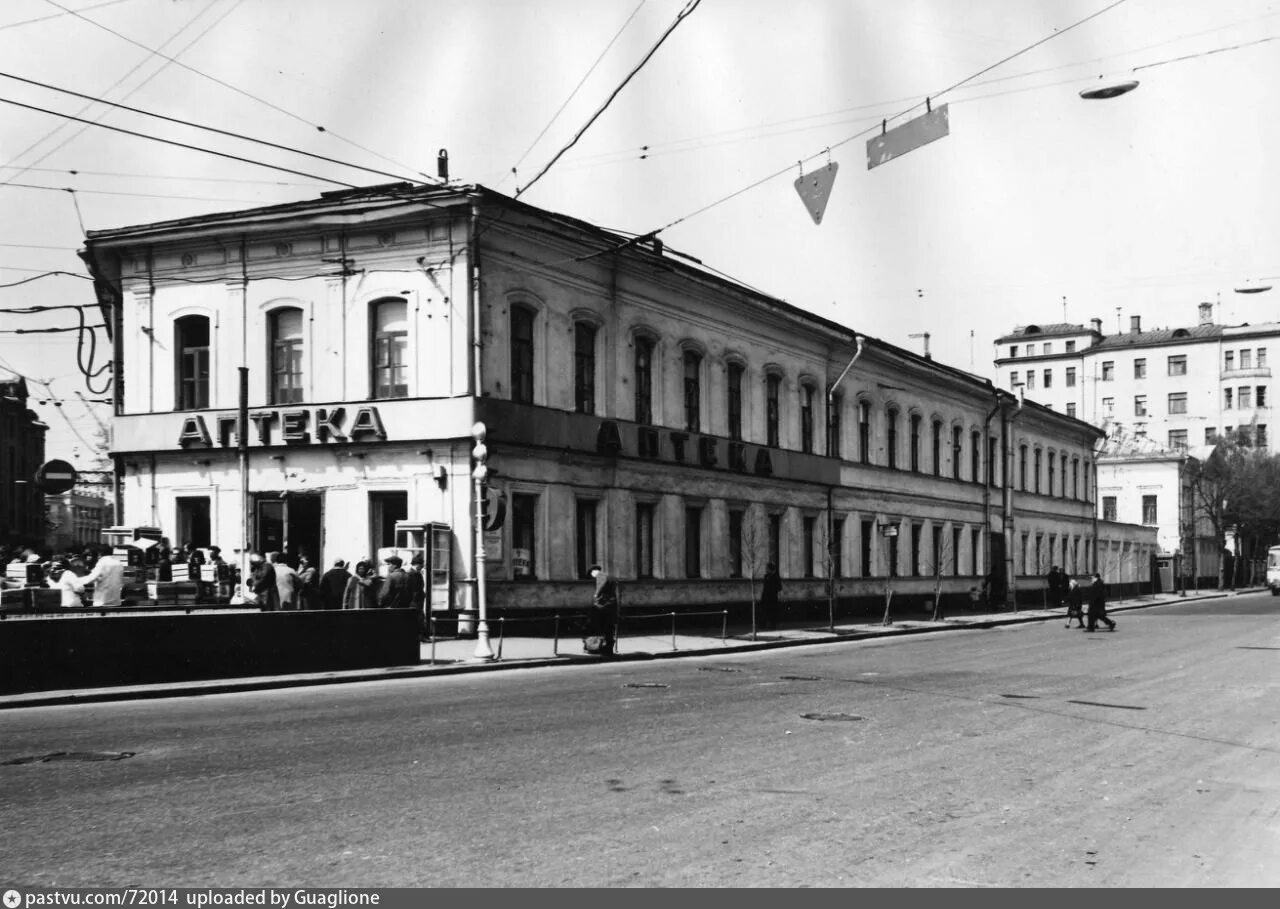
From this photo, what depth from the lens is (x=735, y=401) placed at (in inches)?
1499

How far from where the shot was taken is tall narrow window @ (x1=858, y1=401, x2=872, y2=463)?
45.2 meters

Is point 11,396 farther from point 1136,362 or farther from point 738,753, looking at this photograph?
point 1136,362

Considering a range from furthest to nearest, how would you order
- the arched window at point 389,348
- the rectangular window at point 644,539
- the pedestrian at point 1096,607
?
1. the pedestrian at point 1096,607
2. the rectangular window at point 644,539
3. the arched window at point 389,348

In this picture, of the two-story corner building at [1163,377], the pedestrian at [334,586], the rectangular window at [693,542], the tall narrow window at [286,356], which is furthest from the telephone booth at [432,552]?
the two-story corner building at [1163,377]

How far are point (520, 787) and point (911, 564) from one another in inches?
1608

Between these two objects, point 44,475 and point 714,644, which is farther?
point 714,644

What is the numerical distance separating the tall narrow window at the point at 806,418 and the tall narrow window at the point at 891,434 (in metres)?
6.02

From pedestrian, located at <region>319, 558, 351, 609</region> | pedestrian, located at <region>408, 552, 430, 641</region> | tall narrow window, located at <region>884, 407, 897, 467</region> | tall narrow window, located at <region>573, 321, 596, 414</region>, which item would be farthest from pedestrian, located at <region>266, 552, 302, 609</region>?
tall narrow window, located at <region>884, 407, 897, 467</region>

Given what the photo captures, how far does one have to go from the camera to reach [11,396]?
199 feet

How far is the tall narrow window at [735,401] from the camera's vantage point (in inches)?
1485

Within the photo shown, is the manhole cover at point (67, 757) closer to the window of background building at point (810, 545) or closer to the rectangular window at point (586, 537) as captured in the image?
the rectangular window at point (586, 537)

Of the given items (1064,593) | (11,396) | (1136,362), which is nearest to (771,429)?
(1064,593)

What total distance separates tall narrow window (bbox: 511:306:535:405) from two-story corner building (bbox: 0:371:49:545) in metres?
50.6

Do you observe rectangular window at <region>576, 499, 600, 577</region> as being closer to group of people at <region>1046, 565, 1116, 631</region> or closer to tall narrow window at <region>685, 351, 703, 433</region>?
tall narrow window at <region>685, 351, 703, 433</region>
